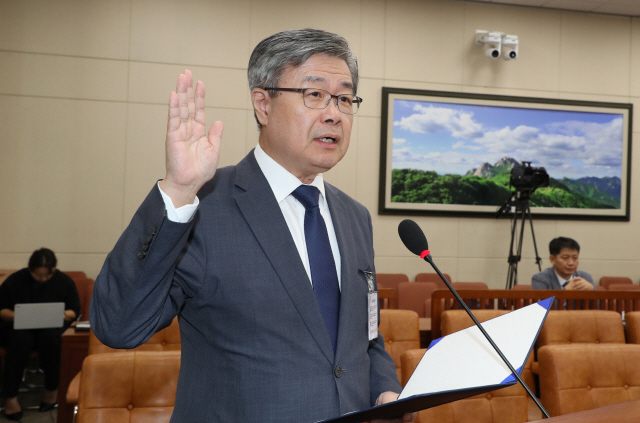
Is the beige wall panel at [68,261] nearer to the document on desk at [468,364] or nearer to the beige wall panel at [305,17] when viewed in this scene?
the beige wall panel at [305,17]

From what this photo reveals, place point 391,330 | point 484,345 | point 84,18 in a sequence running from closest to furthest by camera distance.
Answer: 1. point 484,345
2. point 391,330
3. point 84,18

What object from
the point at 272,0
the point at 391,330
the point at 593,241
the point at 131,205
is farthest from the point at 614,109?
the point at 131,205

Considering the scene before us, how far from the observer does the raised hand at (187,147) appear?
1.02 metres

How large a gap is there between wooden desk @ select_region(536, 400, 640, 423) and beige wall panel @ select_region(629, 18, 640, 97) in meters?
7.40

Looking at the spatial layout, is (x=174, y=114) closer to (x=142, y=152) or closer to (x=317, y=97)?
(x=317, y=97)

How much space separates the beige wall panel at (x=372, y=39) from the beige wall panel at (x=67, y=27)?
2777 millimetres

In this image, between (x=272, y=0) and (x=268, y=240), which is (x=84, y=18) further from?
(x=268, y=240)

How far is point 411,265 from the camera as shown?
671cm

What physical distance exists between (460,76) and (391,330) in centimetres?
465

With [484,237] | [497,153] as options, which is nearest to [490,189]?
[497,153]

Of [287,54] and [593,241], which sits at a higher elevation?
[287,54]

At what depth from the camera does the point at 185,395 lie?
1204mm

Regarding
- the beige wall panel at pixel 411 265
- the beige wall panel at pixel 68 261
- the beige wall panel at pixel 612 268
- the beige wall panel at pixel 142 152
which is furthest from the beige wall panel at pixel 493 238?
the beige wall panel at pixel 68 261

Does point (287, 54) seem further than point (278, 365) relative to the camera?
Yes
